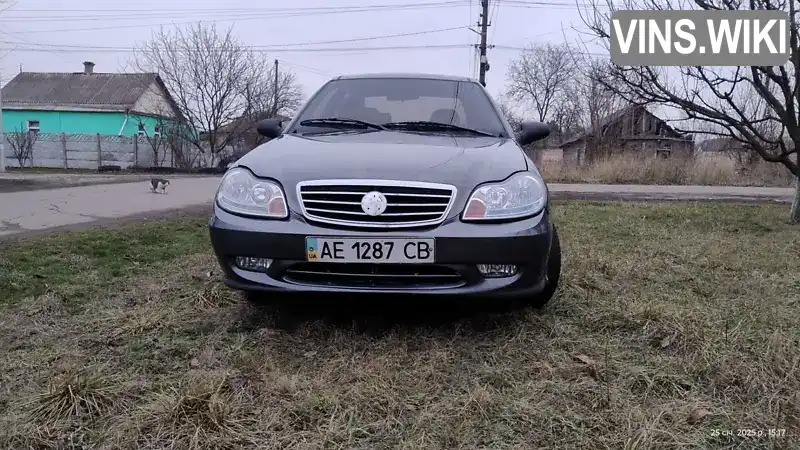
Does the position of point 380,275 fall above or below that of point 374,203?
below

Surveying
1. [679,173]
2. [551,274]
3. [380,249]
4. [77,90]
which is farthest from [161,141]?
[380,249]

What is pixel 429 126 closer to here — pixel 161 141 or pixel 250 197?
pixel 250 197

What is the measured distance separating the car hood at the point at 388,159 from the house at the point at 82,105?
28.4 meters

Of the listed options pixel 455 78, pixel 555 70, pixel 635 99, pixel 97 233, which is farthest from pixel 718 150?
pixel 555 70

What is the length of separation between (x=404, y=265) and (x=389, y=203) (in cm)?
26

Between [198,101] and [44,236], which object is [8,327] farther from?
[198,101]

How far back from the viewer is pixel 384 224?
89.7 inches

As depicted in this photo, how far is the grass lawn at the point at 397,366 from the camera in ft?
5.75

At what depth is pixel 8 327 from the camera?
8.64 feet

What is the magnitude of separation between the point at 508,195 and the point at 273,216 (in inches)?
39.1

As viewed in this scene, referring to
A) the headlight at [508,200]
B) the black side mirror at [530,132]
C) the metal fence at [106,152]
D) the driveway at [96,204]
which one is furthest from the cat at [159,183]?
the metal fence at [106,152]

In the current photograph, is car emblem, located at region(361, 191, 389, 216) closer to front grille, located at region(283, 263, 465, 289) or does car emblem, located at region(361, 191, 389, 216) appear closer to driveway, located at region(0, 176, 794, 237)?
front grille, located at region(283, 263, 465, 289)

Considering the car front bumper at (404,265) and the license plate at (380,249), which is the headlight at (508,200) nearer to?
the car front bumper at (404,265)

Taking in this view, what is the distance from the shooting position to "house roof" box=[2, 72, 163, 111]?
29828 millimetres
